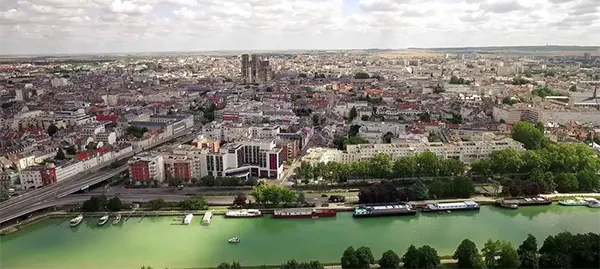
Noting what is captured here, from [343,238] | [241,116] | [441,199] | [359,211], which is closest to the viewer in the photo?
[343,238]

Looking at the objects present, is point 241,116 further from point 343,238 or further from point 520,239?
point 520,239

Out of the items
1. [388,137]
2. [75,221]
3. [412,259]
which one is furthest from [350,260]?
[388,137]

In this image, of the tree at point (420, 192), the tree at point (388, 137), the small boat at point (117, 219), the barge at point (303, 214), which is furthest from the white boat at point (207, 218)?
the tree at point (388, 137)

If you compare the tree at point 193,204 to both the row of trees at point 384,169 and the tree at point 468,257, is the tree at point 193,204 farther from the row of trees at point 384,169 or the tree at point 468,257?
the tree at point 468,257

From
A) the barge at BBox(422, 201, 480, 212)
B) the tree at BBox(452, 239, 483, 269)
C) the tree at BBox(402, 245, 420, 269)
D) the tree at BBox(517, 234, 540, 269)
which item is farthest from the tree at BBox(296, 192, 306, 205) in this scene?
the tree at BBox(517, 234, 540, 269)

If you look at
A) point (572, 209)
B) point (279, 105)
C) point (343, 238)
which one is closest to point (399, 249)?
point (343, 238)

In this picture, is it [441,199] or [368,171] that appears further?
[368,171]
